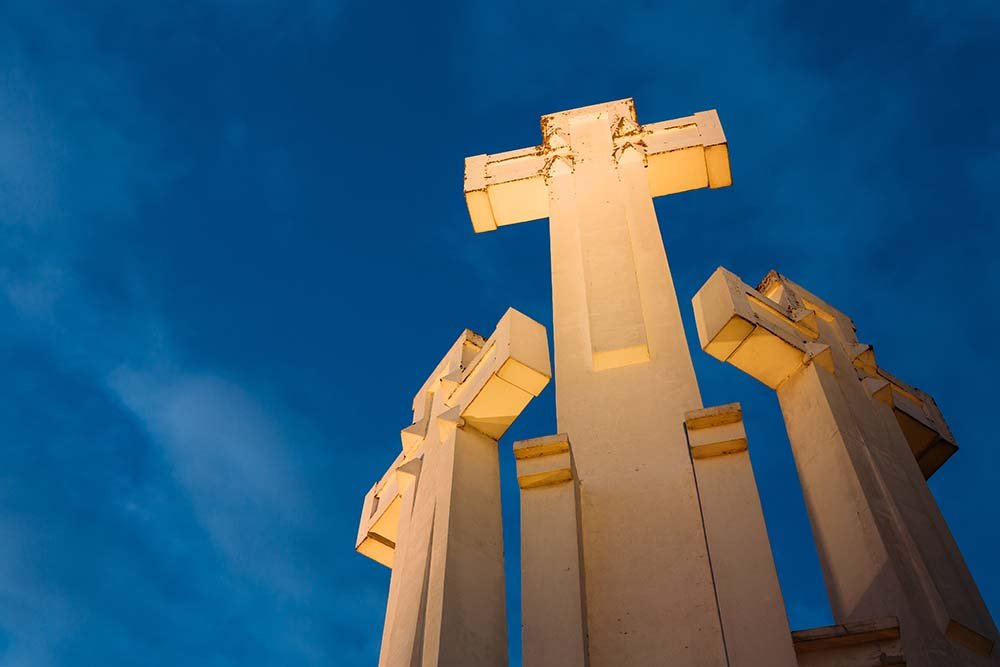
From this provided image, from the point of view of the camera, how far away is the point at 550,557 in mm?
7785

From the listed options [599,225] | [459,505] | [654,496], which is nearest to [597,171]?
[599,225]

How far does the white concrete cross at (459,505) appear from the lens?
7.62m

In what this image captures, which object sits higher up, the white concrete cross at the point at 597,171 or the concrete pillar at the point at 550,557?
the white concrete cross at the point at 597,171

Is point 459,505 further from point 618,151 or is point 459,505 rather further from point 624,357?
point 618,151

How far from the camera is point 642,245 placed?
11.6 m

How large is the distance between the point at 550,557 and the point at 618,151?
7.24 m

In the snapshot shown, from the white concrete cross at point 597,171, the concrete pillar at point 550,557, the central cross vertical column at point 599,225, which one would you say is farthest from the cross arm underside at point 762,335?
the concrete pillar at point 550,557

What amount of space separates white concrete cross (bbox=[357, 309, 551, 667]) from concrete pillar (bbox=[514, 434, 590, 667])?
1.41 feet

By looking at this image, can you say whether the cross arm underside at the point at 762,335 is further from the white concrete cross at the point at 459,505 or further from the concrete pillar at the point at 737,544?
the white concrete cross at the point at 459,505

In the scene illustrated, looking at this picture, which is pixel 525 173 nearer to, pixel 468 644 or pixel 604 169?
pixel 604 169

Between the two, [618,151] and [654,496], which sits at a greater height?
[618,151]

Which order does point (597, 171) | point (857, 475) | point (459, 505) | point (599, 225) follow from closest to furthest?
point (459, 505) < point (857, 475) < point (599, 225) < point (597, 171)

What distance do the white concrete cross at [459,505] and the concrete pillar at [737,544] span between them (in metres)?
1.69

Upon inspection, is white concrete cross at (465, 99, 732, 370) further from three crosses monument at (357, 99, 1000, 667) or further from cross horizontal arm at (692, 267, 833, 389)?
cross horizontal arm at (692, 267, 833, 389)
